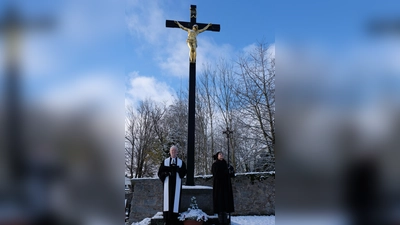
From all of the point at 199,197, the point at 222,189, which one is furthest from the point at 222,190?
the point at 199,197

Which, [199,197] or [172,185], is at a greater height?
[172,185]

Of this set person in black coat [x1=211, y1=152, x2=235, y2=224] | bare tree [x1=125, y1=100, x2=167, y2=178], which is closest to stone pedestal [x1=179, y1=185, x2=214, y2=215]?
person in black coat [x1=211, y1=152, x2=235, y2=224]

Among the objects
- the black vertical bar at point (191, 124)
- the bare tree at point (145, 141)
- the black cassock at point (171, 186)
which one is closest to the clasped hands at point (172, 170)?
the black cassock at point (171, 186)

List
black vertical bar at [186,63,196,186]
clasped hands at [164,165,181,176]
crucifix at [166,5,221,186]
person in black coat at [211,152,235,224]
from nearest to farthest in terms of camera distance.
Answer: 1. clasped hands at [164,165,181,176]
2. person in black coat at [211,152,235,224]
3. black vertical bar at [186,63,196,186]
4. crucifix at [166,5,221,186]

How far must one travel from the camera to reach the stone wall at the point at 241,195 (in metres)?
8.62

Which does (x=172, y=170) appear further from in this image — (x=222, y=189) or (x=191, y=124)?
(x=191, y=124)

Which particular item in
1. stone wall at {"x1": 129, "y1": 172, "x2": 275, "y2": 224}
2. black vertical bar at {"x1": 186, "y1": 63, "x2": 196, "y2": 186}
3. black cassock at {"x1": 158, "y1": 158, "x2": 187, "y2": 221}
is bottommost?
stone wall at {"x1": 129, "y1": 172, "x2": 275, "y2": 224}

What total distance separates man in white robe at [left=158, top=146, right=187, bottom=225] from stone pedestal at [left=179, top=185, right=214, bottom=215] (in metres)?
0.37

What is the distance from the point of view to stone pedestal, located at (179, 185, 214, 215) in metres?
5.03

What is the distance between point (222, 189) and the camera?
5168 millimetres

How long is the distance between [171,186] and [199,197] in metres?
0.71

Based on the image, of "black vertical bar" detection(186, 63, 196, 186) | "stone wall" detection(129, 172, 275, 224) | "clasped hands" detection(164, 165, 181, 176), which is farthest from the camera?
"stone wall" detection(129, 172, 275, 224)

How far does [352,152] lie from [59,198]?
1.03 m

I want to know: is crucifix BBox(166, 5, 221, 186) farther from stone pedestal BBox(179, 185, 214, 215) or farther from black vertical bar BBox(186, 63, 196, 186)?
stone pedestal BBox(179, 185, 214, 215)
